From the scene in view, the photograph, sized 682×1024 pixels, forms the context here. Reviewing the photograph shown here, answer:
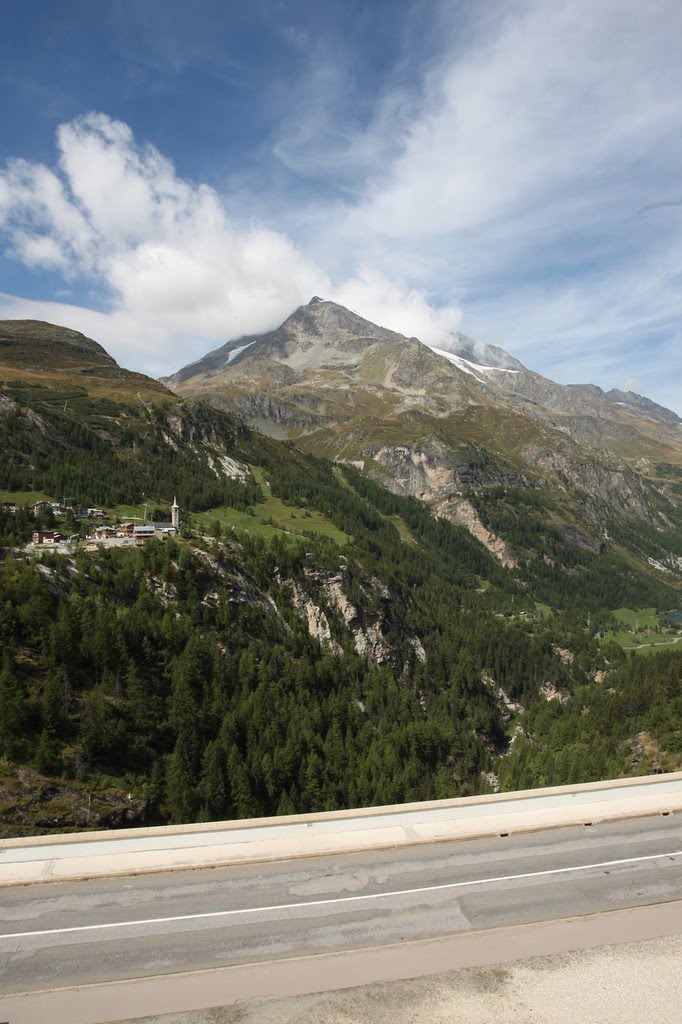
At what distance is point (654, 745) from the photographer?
3012 inches

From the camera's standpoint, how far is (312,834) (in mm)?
26031

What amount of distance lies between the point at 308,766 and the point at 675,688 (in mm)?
63888

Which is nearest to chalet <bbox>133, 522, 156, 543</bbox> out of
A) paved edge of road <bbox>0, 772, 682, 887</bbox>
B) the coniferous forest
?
the coniferous forest

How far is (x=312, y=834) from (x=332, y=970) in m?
7.76

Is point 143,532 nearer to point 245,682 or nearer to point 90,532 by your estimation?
point 90,532

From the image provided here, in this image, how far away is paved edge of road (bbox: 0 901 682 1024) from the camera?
1669 centimetres

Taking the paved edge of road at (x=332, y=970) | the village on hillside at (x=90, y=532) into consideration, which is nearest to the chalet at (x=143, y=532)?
the village on hillside at (x=90, y=532)

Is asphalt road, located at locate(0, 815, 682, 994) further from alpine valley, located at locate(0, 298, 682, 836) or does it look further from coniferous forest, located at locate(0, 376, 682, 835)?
coniferous forest, located at locate(0, 376, 682, 835)

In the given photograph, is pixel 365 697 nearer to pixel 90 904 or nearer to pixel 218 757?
pixel 218 757

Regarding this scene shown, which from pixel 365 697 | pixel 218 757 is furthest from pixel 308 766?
pixel 365 697

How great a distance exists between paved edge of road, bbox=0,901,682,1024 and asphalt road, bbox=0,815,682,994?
46 centimetres

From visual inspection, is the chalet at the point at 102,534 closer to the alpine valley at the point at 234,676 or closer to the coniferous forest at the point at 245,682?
the alpine valley at the point at 234,676

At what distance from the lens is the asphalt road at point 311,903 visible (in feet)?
62.1

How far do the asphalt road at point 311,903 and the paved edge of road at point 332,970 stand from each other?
0.46 metres
